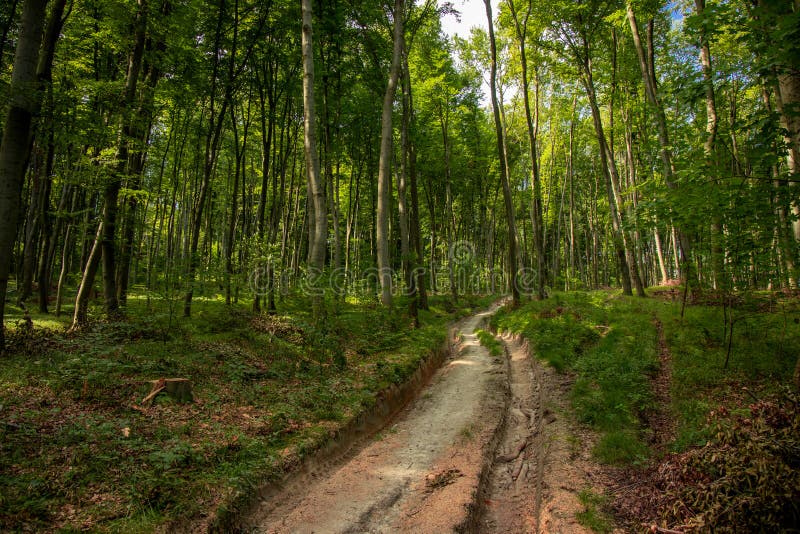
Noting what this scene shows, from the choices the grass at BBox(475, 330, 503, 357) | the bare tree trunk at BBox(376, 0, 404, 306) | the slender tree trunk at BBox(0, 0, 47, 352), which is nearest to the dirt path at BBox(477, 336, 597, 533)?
the grass at BBox(475, 330, 503, 357)

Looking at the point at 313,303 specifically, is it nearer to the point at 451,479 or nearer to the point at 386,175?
the point at 451,479

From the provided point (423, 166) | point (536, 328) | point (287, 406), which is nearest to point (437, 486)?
point (287, 406)

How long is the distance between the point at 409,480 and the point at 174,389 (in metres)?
3.99

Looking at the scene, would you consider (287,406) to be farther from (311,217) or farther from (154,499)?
(311,217)

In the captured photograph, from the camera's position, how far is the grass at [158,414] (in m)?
3.85

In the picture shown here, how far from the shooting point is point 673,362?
8.08 metres

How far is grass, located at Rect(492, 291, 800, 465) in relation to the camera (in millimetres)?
5816

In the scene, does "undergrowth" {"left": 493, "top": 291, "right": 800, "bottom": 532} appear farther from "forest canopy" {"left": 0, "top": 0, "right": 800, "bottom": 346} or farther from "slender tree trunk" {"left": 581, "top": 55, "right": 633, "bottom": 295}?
"slender tree trunk" {"left": 581, "top": 55, "right": 633, "bottom": 295}

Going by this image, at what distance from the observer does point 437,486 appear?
5.32 metres

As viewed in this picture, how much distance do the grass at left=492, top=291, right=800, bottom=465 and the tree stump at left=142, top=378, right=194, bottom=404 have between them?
6.39 m

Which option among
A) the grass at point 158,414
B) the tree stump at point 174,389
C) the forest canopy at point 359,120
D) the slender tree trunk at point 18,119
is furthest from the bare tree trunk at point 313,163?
the slender tree trunk at point 18,119

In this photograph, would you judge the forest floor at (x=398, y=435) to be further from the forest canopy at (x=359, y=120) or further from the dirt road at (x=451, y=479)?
the forest canopy at (x=359, y=120)

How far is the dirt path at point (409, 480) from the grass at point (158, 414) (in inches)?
23.2

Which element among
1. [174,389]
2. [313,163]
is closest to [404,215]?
[313,163]
